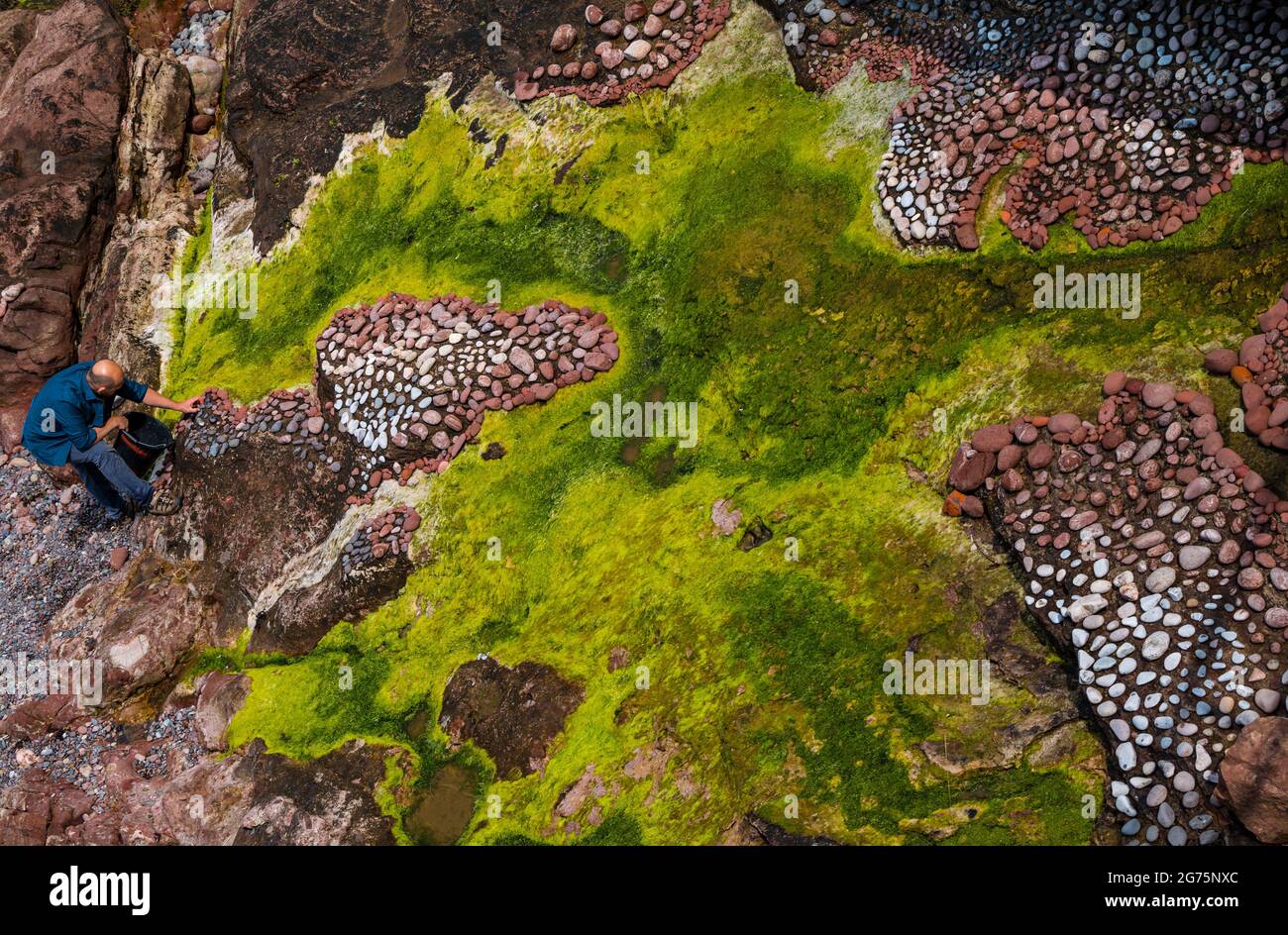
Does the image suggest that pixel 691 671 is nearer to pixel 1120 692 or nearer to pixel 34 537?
pixel 1120 692

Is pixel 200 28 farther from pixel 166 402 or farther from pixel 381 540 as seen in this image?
pixel 381 540

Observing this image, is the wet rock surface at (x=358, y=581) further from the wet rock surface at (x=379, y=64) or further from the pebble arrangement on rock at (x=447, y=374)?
the wet rock surface at (x=379, y=64)

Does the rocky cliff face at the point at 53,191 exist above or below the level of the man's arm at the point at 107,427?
above

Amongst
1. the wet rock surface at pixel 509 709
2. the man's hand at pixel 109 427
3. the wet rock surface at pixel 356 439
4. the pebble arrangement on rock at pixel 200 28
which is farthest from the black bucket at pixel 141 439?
the pebble arrangement on rock at pixel 200 28

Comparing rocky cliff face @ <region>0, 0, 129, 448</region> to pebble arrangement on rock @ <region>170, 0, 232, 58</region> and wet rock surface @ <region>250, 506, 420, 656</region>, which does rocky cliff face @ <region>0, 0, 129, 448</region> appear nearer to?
pebble arrangement on rock @ <region>170, 0, 232, 58</region>

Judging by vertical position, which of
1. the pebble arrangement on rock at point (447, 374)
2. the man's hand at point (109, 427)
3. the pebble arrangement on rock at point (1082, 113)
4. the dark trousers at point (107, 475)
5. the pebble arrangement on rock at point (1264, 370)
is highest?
the pebble arrangement on rock at point (1082, 113)

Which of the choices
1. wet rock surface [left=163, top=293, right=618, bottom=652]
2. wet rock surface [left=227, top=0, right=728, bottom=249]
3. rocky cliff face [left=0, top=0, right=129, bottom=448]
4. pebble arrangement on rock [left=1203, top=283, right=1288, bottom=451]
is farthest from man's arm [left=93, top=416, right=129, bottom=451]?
pebble arrangement on rock [left=1203, top=283, right=1288, bottom=451]
